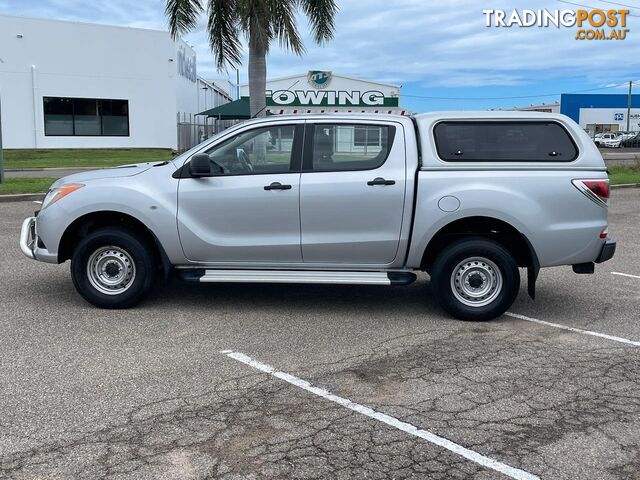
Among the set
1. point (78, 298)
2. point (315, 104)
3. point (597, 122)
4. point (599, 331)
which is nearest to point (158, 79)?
point (315, 104)

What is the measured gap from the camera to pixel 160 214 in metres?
6.49

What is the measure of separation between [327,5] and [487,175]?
1142 centimetres

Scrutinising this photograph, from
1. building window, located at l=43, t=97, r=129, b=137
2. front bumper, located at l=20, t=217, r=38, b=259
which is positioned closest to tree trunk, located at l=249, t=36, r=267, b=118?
front bumper, located at l=20, t=217, r=38, b=259

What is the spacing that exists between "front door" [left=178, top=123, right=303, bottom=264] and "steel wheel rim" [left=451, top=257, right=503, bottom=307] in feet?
5.16

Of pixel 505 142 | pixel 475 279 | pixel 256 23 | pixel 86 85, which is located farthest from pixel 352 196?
pixel 86 85

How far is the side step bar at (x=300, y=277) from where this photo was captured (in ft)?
21.1

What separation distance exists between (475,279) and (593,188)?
1.38m

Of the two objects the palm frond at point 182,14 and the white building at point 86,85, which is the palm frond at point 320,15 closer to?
the palm frond at point 182,14

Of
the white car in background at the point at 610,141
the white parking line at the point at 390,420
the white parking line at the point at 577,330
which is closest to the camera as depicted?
the white parking line at the point at 390,420

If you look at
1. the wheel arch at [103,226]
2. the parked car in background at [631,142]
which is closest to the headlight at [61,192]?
the wheel arch at [103,226]

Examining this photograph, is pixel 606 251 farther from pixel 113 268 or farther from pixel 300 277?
pixel 113 268

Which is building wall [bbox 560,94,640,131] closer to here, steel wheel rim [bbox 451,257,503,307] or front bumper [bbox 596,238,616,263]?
front bumper [bbox 596,238,616,263]

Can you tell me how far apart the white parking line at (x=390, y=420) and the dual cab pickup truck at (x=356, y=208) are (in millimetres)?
1464

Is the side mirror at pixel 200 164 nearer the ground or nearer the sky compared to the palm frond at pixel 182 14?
nearer the ground
